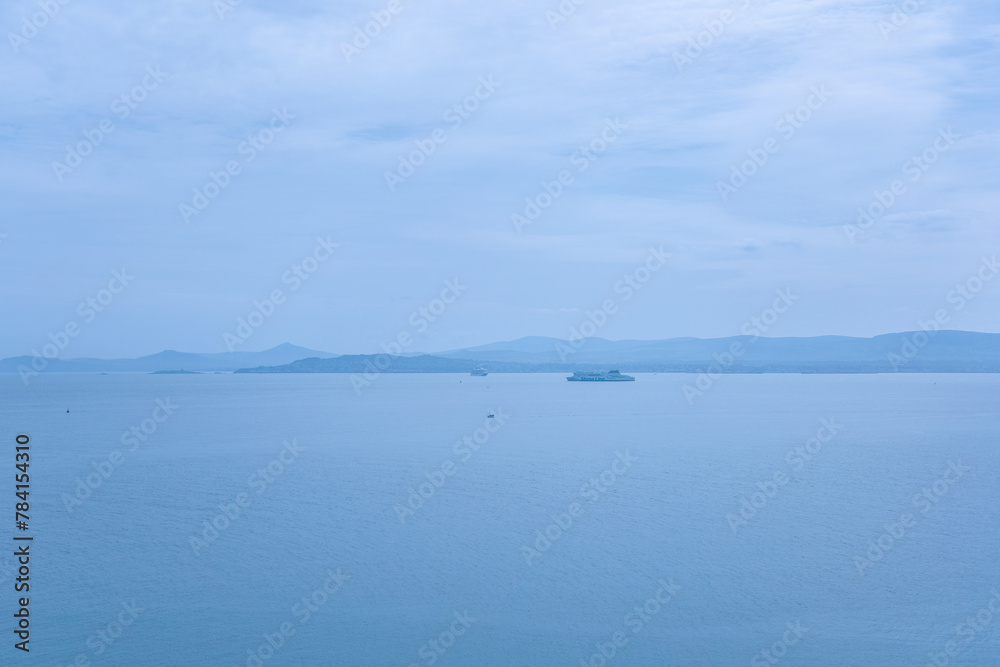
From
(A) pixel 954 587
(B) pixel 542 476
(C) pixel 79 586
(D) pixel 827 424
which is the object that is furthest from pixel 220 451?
(D) pixel 827 424

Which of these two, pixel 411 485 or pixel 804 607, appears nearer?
pixel 804 607

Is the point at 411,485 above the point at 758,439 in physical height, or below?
below

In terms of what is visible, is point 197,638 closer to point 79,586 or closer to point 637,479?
point 79,586

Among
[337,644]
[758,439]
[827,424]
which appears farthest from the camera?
[827,424]

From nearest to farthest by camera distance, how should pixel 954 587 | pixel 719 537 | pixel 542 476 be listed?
pixel 954 587, pixel 719 537, pixel 542 476

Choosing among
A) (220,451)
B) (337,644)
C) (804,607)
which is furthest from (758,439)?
(337,644)

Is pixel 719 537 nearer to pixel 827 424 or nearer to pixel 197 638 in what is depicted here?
pixel 197 638

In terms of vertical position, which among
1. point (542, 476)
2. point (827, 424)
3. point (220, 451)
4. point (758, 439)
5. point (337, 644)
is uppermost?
point (827, 424)
